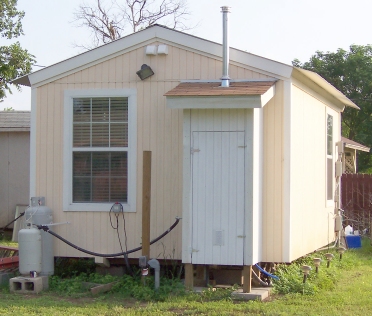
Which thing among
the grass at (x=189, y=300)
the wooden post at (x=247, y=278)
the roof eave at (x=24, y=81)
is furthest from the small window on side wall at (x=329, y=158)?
the roof eave at (x=24, y=81)

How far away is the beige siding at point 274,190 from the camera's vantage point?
346 inches

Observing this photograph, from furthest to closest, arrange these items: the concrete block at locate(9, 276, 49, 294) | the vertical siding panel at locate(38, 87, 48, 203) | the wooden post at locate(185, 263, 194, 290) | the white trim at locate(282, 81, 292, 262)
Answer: the vertical siding panel at locate(38, 87, 48, 203) → the white trim at locate(282, 81, 292, 262) → the concrete block at locate(9, 276, 49, 294) → the wooden post at locate(185, 263, 194, 290)

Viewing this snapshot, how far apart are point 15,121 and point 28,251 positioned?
6.68 meters

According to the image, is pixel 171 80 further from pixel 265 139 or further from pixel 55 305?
pixel 55 305

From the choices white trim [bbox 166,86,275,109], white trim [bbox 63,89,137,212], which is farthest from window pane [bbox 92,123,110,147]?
white trim [bbox 166,86,275,109]

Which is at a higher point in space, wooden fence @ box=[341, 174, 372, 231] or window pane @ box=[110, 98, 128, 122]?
window pane @ box=[110, 98, 128, 122]

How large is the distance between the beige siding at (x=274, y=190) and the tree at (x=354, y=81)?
1990cm

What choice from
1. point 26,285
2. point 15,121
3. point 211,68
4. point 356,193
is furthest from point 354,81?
point 26,285

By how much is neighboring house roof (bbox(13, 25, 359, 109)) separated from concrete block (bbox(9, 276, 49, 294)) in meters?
2.71

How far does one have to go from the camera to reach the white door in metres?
8.19

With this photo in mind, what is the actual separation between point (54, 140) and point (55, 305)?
8.28 ft

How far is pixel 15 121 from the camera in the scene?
14969 millimetres

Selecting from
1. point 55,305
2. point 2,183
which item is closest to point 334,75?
point 2,183

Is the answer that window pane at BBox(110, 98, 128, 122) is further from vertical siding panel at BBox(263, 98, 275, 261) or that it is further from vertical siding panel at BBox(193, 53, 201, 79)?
vertical siding panel at BBox(263, 98, 275, 261)
